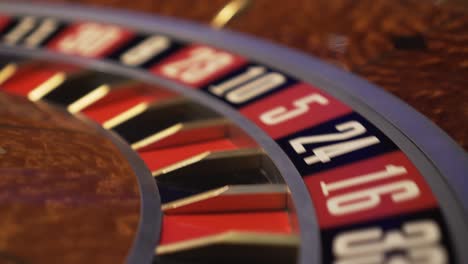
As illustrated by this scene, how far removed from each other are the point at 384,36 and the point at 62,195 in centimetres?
112

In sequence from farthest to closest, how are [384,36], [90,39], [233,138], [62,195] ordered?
[90,39], [384,36], [233,138], [62,195]

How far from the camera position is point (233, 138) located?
1957 mm

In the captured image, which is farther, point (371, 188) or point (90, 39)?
point (90, 39)

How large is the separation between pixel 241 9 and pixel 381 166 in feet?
3.71

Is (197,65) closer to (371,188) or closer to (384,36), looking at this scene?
(384,36)

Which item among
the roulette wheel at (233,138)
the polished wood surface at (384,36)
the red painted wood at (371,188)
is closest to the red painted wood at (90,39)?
the roulette wheel at (233,138)

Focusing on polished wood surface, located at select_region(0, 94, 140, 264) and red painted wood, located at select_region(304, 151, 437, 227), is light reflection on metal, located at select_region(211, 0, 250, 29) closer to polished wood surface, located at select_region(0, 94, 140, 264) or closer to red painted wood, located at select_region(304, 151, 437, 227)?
polished wood surface, located at select_region(0, 94, 140, 264)

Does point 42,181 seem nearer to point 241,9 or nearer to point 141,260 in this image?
point 141,260

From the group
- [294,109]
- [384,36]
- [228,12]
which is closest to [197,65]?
[228,12]

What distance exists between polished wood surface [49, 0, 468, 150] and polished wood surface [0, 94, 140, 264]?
70 centimetres

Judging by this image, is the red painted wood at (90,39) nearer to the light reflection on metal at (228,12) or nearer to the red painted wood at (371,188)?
the light reflection on metal at (228,12)

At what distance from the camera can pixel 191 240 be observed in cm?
149

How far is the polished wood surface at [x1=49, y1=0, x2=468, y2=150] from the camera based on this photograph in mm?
1909

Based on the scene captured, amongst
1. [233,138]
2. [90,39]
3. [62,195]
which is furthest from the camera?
[90,39]
